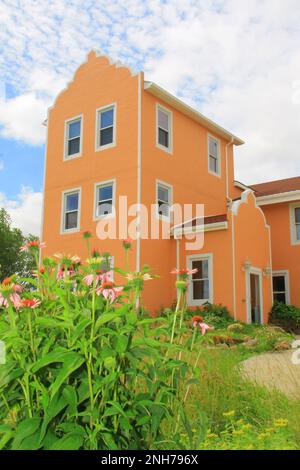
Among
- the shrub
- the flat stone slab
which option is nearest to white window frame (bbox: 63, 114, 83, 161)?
the shrub

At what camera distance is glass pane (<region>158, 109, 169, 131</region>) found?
55.4 ft

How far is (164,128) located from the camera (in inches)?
671

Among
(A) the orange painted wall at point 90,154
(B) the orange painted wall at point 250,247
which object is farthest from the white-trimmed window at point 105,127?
(B) the orange painted wall at point 250,247

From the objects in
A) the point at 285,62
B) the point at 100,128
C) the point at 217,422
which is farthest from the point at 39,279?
the point at 100,128

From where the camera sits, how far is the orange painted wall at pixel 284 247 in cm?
1881

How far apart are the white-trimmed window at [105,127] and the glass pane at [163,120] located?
1.66 m

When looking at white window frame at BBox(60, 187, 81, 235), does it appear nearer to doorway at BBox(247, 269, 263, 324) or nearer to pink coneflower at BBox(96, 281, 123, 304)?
doorway at BBox(247, 269, 263, 324)

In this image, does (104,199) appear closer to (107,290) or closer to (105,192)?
(105,192)

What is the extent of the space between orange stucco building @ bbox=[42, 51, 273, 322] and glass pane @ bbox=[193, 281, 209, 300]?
0.04m

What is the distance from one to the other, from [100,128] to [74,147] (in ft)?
4.99

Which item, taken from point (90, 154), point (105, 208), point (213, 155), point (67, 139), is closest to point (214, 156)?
point (213, 155)

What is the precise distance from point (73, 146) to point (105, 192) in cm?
287

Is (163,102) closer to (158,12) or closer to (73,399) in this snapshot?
(158,12)

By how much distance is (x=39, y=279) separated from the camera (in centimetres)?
338
